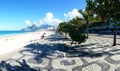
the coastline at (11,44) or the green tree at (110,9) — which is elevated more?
the green tree at (110,9)

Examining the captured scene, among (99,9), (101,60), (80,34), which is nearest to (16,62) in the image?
(101,60)

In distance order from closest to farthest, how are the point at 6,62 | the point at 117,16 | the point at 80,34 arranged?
the point at 117,16 < the point at 6,62 < the point at 80,34

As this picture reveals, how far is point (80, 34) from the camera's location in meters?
25.6

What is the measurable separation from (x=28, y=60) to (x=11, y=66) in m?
2.36

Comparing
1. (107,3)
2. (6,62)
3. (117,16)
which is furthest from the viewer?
(6,62)

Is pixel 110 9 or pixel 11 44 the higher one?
pixel 110 9

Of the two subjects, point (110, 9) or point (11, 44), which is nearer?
point (110, 9)

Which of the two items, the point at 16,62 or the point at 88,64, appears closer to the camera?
the point at 88,64

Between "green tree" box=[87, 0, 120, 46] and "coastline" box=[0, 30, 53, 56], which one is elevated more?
"green tree" box=[87, 0, 120, 46]

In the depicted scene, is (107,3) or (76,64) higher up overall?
(107,3)

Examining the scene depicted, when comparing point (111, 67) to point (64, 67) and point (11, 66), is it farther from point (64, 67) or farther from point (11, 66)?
point (11, 66)

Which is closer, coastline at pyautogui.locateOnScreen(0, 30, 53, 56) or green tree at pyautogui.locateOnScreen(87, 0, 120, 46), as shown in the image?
green tree at pyautogui.locateOnScreen(87, 0, 120, 46)

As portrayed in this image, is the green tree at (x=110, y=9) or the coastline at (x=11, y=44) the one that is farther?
the coastline at (x=11, y=44)

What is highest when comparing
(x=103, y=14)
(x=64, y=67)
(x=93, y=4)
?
(x=93, y=4)
